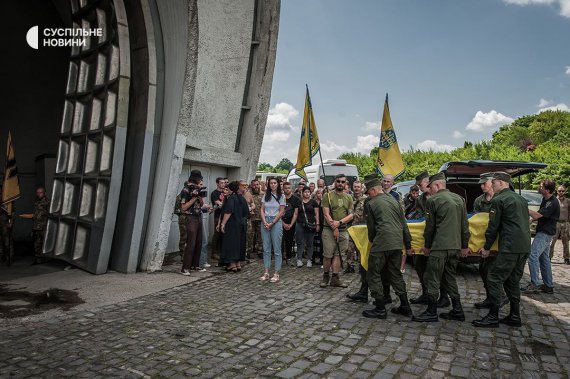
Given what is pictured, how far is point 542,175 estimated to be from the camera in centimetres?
2039

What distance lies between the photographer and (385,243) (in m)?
5.49

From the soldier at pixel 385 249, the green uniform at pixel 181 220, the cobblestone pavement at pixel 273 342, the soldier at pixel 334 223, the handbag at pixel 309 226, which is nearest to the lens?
the cobblestone pavement at pixel 273 342

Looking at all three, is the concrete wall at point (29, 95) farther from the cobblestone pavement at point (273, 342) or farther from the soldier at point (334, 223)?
the soldier at point (334, 223)

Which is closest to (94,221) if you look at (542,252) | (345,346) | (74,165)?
(74,165)

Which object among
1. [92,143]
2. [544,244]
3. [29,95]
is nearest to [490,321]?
[544,244]

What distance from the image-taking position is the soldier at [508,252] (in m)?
5.12

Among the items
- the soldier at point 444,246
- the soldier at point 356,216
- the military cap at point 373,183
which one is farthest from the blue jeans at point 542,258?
the soldier at point 356,216

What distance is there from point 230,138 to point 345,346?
8317mm

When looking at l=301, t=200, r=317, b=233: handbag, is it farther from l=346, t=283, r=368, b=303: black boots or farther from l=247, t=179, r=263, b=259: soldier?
l=346, t=283, r=368, b=303: black boots

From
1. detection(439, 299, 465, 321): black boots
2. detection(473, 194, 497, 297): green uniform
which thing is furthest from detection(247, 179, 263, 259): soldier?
detection(439, 299, 465, 321): black boots

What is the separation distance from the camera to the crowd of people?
5.25m

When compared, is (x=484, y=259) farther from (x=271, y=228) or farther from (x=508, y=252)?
(x=271, y=228)

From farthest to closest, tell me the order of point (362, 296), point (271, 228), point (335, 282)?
1. point (271, 228)
2. point (335, 282)
3. point (362, 296)

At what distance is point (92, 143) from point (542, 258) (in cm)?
937
